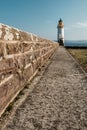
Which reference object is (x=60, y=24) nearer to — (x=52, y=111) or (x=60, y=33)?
(x=60, y=33)

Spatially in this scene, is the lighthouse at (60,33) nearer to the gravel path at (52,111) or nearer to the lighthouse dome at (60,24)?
the lighthouse dome at (60,24)

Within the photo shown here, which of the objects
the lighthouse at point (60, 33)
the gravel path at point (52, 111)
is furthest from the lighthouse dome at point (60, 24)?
the gravel path at point (52, 111)

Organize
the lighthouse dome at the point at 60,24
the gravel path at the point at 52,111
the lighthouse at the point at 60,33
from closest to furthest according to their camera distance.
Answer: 1. the gravel path at the point at 52,111
2. the lighthouse at the point at 60,33
3. the lighthouse dome at the point at 60,24

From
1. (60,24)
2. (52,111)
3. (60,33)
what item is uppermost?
(60,24)

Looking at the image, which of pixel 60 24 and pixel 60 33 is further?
pixel 60 24

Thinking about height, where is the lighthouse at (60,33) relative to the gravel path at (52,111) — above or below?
above

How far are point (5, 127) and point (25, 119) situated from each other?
29 cm

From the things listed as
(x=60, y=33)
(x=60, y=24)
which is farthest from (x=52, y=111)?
(x=60, y=24)

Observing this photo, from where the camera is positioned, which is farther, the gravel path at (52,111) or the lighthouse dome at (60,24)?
the lighthouse dome at (60,24)

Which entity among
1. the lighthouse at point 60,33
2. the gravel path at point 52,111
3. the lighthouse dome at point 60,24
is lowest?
the gravel path at point 52,111

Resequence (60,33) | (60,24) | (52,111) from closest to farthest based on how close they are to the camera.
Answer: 1. (52,111)
2. (60,33)
3. (60,24)

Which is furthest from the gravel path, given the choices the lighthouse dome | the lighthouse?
the lighthouse dome

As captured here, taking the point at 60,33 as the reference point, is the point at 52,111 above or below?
below

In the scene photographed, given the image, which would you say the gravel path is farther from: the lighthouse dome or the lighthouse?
the lighthouse dome
